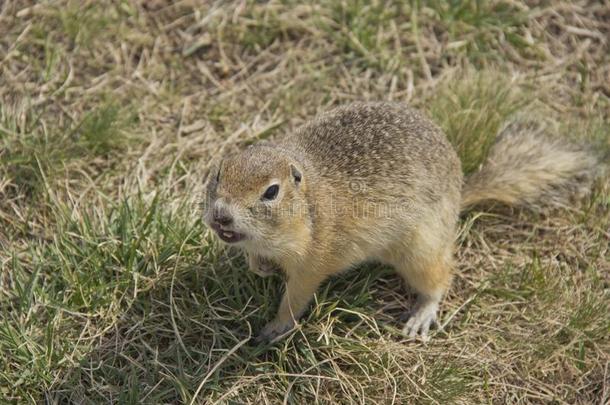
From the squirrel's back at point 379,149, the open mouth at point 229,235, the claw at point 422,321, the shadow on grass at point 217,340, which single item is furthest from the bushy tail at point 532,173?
the open mouth at point 229,235

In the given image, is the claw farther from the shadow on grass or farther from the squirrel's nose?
the squirrel's nose

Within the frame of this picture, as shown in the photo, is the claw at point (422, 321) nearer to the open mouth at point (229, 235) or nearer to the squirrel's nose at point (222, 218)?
the open mouth at point (229, 235)

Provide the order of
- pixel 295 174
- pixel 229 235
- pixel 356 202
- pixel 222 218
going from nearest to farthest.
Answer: pixel 222 218, pixel 229 235, pixel 295 174, pixel 356 202

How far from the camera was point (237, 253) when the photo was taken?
508cm

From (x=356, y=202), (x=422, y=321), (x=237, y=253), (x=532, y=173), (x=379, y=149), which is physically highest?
(x=379, y=149)

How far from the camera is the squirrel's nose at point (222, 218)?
13.0 feet

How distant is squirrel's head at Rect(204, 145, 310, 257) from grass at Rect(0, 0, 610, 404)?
2.40 ft

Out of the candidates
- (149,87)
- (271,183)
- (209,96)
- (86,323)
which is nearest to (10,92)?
(149,87)

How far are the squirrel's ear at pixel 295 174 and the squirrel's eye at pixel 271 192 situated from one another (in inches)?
6.8

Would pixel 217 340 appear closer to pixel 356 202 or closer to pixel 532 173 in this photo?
pixel 356 202

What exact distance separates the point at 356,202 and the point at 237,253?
0.92 metres

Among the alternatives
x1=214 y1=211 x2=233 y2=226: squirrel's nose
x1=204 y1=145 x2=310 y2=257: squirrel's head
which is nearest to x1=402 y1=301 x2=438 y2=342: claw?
x1=204 y1=145 x2=310 y2=257: squirrel's head

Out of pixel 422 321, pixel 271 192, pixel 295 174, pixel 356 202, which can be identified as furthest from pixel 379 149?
pixel 422 321

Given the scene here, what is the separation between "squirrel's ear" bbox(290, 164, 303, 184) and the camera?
14.1ft
